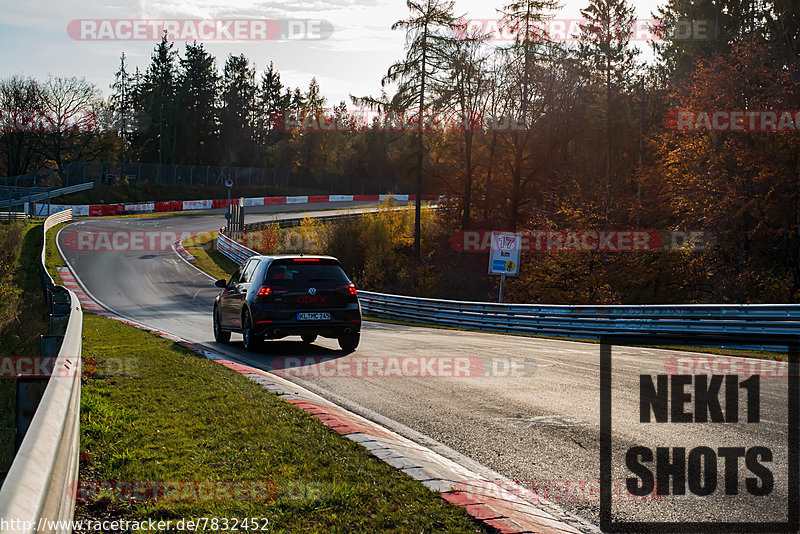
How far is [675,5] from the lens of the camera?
169 feet

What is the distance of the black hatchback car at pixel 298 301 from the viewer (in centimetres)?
1323

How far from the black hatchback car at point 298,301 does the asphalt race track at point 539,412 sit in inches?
18.6

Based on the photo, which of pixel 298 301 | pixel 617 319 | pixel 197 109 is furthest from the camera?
pixel 197 109

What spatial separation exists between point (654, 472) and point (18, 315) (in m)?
26.4

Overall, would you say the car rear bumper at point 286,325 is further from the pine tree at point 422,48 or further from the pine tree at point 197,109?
the pine tree at point 197,109

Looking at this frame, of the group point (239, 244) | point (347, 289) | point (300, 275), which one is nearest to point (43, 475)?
point (300, 275)

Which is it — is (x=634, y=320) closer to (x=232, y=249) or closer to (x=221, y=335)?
(x=221, y=335)

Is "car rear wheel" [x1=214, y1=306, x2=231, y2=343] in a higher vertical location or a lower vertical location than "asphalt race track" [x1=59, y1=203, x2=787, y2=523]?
lower

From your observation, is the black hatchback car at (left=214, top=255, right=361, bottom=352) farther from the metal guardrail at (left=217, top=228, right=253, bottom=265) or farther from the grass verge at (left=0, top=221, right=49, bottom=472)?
the metal guardrail at (left=217, top=228, right=253, bottom=265)

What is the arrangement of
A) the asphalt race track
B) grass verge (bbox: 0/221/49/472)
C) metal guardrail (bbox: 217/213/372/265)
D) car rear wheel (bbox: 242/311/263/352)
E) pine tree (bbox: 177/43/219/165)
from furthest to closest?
pine tree (bbox: 177/43/219/165) < metal guardrail (bbox: 217/213/372/265) < grass verge (bbox: 0/221/49/472) < car rear wheel (bbox: 242/311/263/352) < the asphalt race track

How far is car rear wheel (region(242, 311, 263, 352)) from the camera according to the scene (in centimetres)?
1336

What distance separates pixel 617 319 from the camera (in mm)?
19188

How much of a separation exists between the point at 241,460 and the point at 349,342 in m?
8.79

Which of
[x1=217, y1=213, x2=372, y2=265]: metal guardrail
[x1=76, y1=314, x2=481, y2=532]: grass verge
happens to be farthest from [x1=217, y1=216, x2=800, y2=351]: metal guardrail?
[x1=217, y1=213, x2=372, y2=265]: metal guardrail
